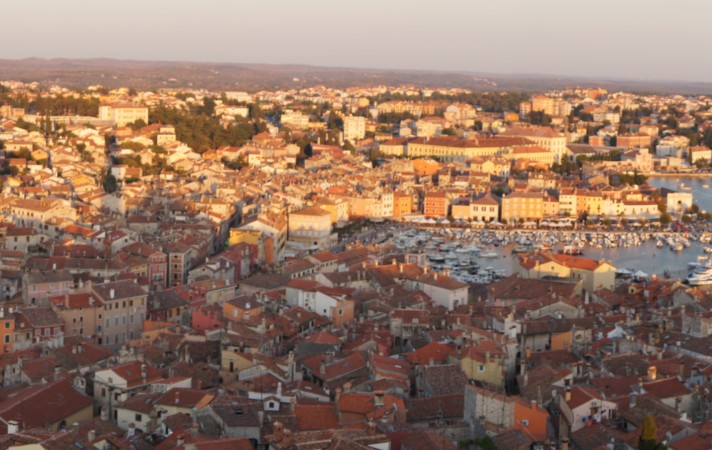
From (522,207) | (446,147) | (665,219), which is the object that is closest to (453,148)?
(446,147)

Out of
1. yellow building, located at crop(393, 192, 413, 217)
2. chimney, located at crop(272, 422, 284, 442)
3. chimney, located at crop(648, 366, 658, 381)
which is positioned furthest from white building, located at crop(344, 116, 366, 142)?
chimney, located at crop(272, 422, 284, 442)

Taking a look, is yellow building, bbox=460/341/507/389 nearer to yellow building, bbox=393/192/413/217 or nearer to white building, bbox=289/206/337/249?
white building, bbox=289/206/337/249

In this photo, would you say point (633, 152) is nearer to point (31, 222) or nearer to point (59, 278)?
point (31, 222)

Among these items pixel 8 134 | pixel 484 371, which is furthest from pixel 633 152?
pixel 484 371

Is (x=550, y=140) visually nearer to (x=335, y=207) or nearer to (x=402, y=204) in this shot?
(x=402, y=204)

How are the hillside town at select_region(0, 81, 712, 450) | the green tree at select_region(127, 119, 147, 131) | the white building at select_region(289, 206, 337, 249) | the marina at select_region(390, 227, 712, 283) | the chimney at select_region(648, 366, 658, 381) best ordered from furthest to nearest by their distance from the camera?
the green tree at select_region(127, 119, 147, 131)
the white building at select_region(289, 206, 337, 249)
the marina at select_region(390, 227, 712, 283)
the chimney at select_region(648, 366, 658, 381)
the hillside town at select_region(0, 81, 712, 450)

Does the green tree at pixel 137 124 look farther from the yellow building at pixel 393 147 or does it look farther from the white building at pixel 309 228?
the white building at pixel 309 228

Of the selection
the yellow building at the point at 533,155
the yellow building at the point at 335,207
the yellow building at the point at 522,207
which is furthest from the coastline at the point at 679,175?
the yellow building at the point at 335,207
